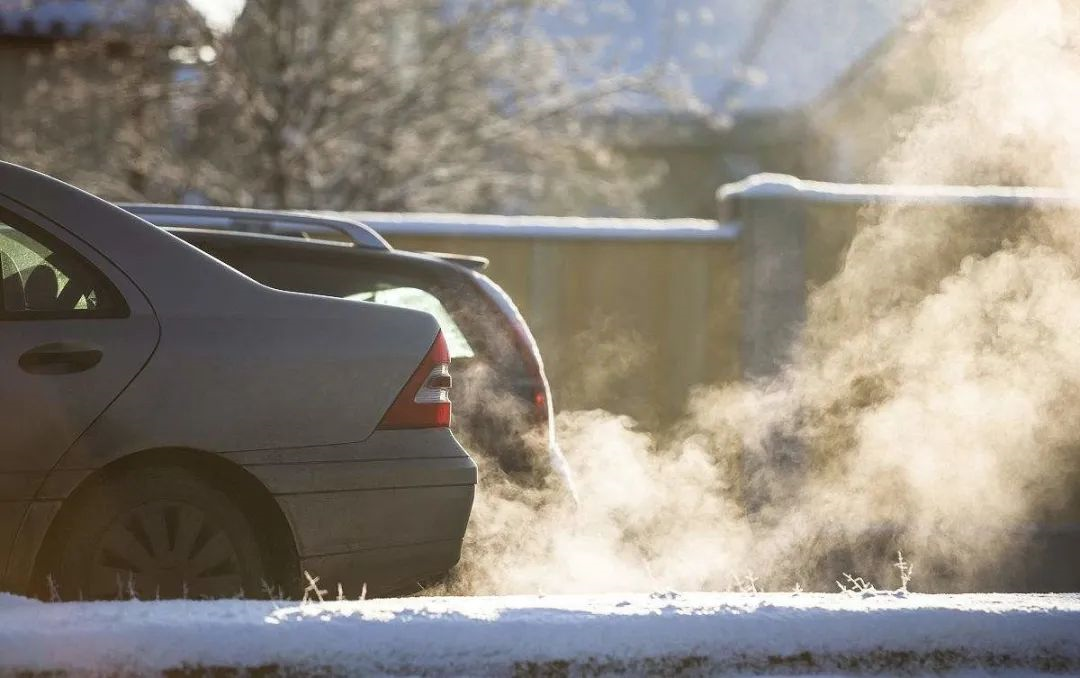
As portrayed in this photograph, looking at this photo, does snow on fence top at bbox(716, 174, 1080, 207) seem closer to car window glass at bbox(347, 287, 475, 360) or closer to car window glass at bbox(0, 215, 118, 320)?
car window glass at bbox(347, 287, 475, 360)

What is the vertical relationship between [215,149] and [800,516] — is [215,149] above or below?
above

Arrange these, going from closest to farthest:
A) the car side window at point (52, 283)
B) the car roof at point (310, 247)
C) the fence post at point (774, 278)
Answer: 1. the car side window at point (52, 283)
2. the car roof at point (310, 247)
3. the fence post at point (774, 278)

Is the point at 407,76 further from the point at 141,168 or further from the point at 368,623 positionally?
the point at 368,623

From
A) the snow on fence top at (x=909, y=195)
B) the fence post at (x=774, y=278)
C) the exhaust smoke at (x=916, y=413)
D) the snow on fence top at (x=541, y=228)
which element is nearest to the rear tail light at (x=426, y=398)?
the exhaust smoke at (x=916, y=413)

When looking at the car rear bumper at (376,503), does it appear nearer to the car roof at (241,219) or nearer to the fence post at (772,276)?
the car roof at (241,219)

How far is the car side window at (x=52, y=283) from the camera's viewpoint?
400 cm

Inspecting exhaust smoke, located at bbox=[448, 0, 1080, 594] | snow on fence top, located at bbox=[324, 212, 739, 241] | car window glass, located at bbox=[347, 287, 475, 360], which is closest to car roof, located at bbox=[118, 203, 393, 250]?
car window glass, located at bbox=[347, 287, 475, 360]

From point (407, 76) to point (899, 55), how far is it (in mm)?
6783

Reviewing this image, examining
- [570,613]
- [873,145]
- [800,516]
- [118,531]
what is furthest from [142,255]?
[873,145]

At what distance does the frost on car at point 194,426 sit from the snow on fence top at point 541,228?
468cm

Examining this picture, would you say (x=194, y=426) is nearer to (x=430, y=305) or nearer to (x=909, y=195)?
(x=430, y=305)

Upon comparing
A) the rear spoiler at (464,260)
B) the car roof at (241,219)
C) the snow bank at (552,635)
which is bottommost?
the snow bank at (552,635)

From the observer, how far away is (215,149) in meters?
15.7

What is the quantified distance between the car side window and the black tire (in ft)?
1.75
